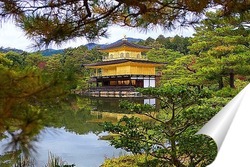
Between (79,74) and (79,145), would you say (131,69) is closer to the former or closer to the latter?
(79,145)

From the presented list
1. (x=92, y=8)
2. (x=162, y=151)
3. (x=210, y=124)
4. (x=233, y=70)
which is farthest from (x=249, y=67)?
(x=210, y=124)

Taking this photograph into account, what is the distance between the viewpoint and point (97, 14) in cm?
242

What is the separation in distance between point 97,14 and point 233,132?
1510mm

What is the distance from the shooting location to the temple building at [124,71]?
18.8 m

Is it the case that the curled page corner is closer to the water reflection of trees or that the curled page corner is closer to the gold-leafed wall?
the water reflection of trees

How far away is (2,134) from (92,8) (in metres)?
1.38

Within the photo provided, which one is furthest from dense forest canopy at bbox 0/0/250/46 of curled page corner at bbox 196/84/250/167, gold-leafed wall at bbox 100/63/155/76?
gold-leafed wall at bbox 100/63/155/76

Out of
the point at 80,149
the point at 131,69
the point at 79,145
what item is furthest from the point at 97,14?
the point at 131,69

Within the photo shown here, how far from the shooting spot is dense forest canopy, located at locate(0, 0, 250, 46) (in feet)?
6.46

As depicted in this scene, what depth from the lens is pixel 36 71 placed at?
1168 millimetres

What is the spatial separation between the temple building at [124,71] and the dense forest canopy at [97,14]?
1498 centimetres

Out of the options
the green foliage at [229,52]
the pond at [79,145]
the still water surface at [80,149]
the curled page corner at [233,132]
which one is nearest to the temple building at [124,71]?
the pond at [79,145]

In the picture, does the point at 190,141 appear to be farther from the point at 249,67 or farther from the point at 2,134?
the point at 249,67

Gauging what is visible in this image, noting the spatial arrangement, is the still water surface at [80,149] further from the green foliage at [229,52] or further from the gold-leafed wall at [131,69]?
the gold-leafed wall at [131,69]
